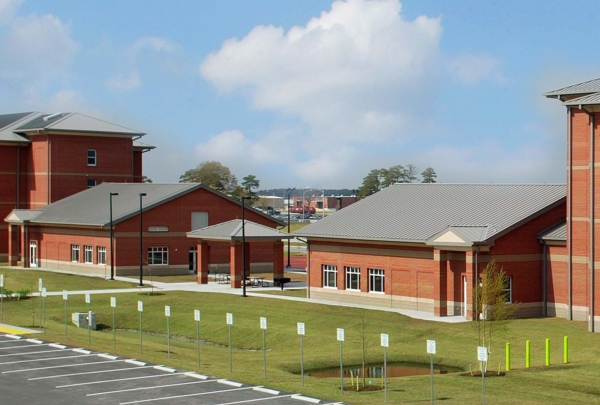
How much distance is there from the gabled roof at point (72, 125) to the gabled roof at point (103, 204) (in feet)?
19.1

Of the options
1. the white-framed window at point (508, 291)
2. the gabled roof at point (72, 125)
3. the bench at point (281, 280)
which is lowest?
the bench at point (281, 280)

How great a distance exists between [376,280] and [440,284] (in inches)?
245

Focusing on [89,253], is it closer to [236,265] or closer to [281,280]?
[236,265]

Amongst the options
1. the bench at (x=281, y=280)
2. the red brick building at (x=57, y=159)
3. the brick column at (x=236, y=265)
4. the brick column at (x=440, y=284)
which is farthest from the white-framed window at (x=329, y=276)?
the red brick building at (x=57, y=159)

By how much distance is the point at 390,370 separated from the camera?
35.2 m

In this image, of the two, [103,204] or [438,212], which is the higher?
[103,204]

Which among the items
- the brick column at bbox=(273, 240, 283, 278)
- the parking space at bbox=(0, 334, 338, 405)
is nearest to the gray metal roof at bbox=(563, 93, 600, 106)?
the parking space at bbox=(0, 334, 338, 405)

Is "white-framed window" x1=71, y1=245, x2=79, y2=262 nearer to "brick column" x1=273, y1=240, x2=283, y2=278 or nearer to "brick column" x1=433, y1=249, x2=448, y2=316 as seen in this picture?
"brick column" x1=273, y1=240, x2=283, y2=278

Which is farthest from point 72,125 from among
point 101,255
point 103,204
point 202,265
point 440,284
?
point 440,284

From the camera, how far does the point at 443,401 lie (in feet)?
85.3

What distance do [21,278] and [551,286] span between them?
39.0 metres

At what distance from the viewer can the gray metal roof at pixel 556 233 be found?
1817 inches

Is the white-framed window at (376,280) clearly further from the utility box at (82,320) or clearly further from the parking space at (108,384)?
the parking space at (108,384)

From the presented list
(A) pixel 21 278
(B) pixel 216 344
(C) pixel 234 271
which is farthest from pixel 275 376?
(A) pixel 21 278
